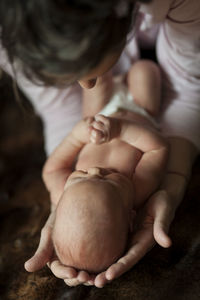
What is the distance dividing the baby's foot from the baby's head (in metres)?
0.12

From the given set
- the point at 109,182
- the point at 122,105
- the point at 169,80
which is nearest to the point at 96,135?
the point at 109,182

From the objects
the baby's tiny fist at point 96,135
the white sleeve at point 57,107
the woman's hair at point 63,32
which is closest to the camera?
the woman's hair at point 63,32

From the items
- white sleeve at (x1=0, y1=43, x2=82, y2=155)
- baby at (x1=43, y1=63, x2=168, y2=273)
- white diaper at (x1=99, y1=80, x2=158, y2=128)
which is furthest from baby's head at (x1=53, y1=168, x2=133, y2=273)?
white sleeve at (x1=0, y1=43, x2=82, y2=155)

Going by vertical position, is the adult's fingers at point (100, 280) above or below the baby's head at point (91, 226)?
below

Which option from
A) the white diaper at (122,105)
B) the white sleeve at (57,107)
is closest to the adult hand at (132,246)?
the white diaper at (122,105)

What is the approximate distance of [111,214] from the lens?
2.08ft

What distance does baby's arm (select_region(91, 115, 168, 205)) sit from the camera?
757 millimetres

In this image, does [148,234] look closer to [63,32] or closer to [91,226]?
[91,226]

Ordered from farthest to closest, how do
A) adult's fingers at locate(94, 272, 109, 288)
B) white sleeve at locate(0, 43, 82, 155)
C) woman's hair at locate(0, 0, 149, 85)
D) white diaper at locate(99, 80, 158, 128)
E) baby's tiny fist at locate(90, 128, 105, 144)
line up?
white sleeve at locate(0, 43, 82, 155), white diaper at locate(99, 80, 158, 128), baby's tiny fist at locate(90, 128, 105, 144), adult's fingers at locate(94, 272, 109, 288), woman's hair at locate(0, 0, 149, 85)

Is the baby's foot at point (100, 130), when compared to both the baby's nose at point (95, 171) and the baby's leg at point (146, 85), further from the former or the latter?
the baby's leg at point (146, 85)

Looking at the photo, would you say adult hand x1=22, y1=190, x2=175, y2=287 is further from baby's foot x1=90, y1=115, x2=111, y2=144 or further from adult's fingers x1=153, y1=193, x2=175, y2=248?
baby's foot x1=90, y1=115, x2=111, y2=144

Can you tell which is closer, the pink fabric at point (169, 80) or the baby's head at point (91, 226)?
the baby's head at point (91, 226)

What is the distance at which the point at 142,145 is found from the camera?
80 cm

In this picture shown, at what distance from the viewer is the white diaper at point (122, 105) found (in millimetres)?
941
